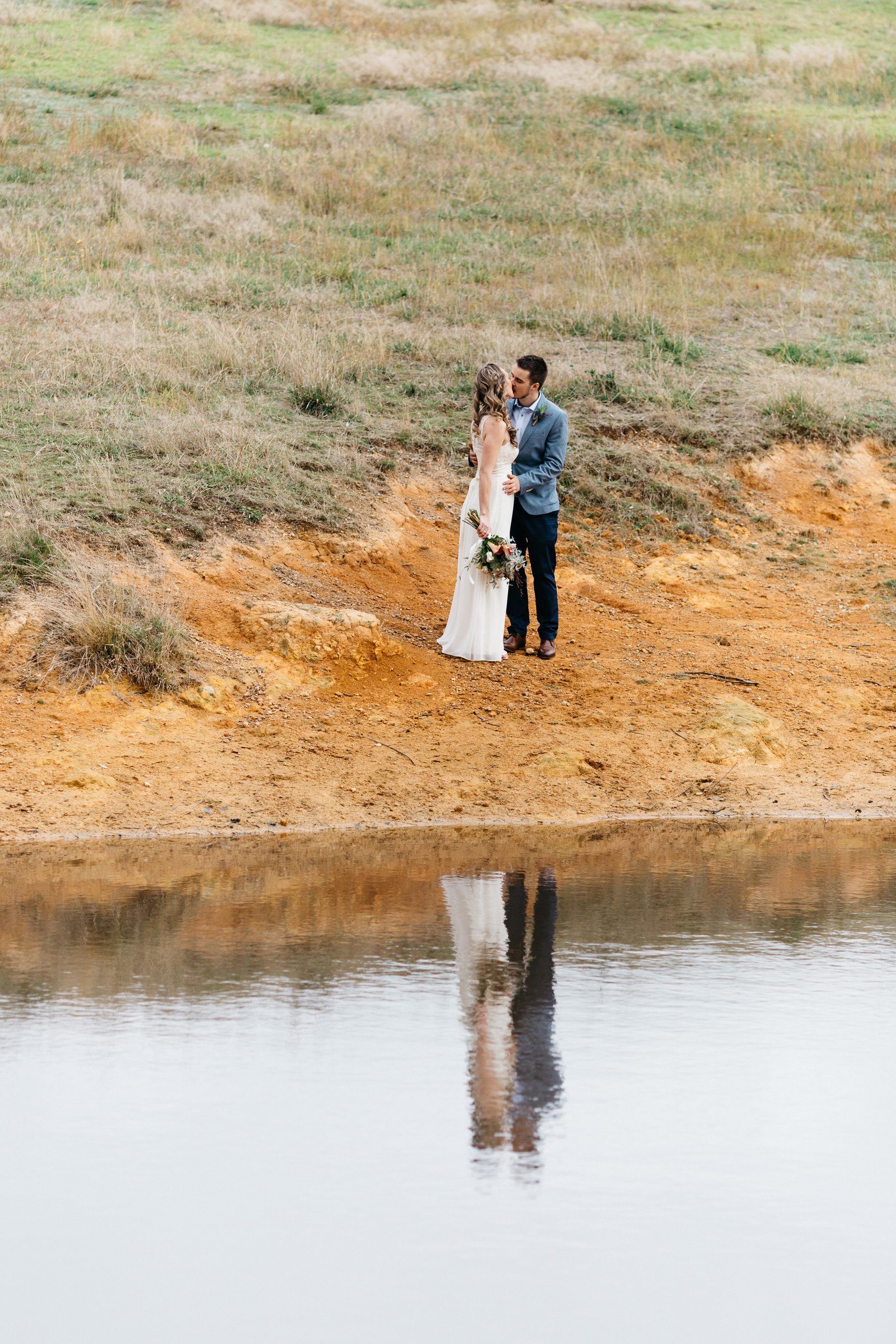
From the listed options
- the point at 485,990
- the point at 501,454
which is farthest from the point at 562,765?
the point at 485,990

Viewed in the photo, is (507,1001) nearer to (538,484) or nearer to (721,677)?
(538,484)

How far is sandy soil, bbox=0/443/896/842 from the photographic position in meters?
8.48

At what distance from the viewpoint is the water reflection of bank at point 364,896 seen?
5.86 metres

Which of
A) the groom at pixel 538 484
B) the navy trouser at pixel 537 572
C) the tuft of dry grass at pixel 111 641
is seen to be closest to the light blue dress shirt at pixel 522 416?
the groom at pixel 538 484

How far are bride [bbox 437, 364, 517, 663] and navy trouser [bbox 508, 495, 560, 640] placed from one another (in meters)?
0.14

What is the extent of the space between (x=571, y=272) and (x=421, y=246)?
2.12 meters

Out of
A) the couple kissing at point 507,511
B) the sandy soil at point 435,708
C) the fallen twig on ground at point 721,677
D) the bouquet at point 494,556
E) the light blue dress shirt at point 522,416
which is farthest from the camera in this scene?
the fallen twig on ground at point 721,677

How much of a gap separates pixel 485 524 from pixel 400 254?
9600mm

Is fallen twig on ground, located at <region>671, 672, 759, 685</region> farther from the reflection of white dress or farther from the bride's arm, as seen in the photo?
the reflection of white dress

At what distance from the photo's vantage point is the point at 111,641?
30.1 ft

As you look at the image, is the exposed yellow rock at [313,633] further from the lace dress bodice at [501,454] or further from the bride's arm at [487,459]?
the lace dress bodice at [501,454]

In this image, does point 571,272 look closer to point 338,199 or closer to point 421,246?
point 421,246

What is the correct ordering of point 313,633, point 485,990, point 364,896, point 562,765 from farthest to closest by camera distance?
point 313,633 < point 562,765 < point 364,896 < point 485,990

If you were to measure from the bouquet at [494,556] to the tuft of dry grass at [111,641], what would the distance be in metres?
2.10
